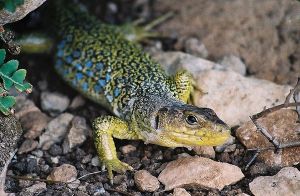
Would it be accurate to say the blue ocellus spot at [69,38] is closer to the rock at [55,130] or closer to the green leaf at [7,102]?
the rock at [55,130]

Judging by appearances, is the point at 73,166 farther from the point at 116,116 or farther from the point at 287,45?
the point at 287,45

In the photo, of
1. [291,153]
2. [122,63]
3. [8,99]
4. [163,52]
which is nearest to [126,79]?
[122,63]

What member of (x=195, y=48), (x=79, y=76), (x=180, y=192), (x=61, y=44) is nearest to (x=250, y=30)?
(x=195, y=48)

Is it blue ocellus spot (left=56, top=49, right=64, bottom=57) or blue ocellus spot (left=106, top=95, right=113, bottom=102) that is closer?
blue ocellus spot (left=106, top=95, right=113, bottom=102)

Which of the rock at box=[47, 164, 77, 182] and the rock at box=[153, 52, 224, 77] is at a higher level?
the rock at box=[153, 52, 224, 77]

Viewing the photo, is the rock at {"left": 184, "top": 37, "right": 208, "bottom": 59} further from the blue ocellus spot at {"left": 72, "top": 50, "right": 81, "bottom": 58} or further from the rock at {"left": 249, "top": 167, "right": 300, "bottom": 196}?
the rock at {"left": 249, "top": 167, "right": 300, "bottom": 196}

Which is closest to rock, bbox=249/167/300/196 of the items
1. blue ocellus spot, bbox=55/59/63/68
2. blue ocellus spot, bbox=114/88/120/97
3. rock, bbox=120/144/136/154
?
rock, bbox=120/144/136/154
